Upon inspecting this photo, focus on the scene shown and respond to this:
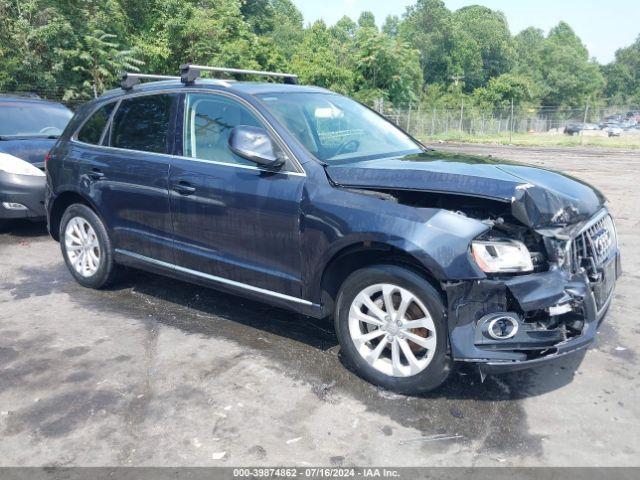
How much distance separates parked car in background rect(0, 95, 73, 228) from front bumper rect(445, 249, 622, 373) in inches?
236

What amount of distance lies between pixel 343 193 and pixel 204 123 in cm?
145

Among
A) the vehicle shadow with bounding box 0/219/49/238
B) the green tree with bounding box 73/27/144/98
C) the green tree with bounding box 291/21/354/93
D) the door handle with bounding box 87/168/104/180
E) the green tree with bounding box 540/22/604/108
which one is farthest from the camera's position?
the green tree with bounding box 540/22/604/108

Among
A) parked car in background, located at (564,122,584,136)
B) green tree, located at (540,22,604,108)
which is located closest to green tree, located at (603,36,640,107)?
green tree, located at (540,22,604,108)

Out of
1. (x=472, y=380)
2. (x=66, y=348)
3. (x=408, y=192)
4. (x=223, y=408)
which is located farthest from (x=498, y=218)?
(x=66, y=348)

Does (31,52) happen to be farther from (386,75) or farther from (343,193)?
(386,75)

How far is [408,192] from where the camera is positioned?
11.5 feet

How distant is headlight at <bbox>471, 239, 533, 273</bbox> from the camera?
3.22 metres

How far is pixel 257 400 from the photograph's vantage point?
3.54 m

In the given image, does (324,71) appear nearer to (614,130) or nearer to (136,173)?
(614,130)

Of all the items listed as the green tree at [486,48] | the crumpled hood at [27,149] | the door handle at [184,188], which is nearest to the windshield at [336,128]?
the door handle at [184,188]

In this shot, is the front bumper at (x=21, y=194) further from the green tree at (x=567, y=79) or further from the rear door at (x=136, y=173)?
the green tree at (x=567, y=79)

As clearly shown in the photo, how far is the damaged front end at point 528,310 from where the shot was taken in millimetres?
3211

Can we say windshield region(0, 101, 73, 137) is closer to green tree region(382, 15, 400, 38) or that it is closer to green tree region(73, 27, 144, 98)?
green tree region(73, 27, 144, 98)

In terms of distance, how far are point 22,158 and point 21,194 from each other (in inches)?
20.9
